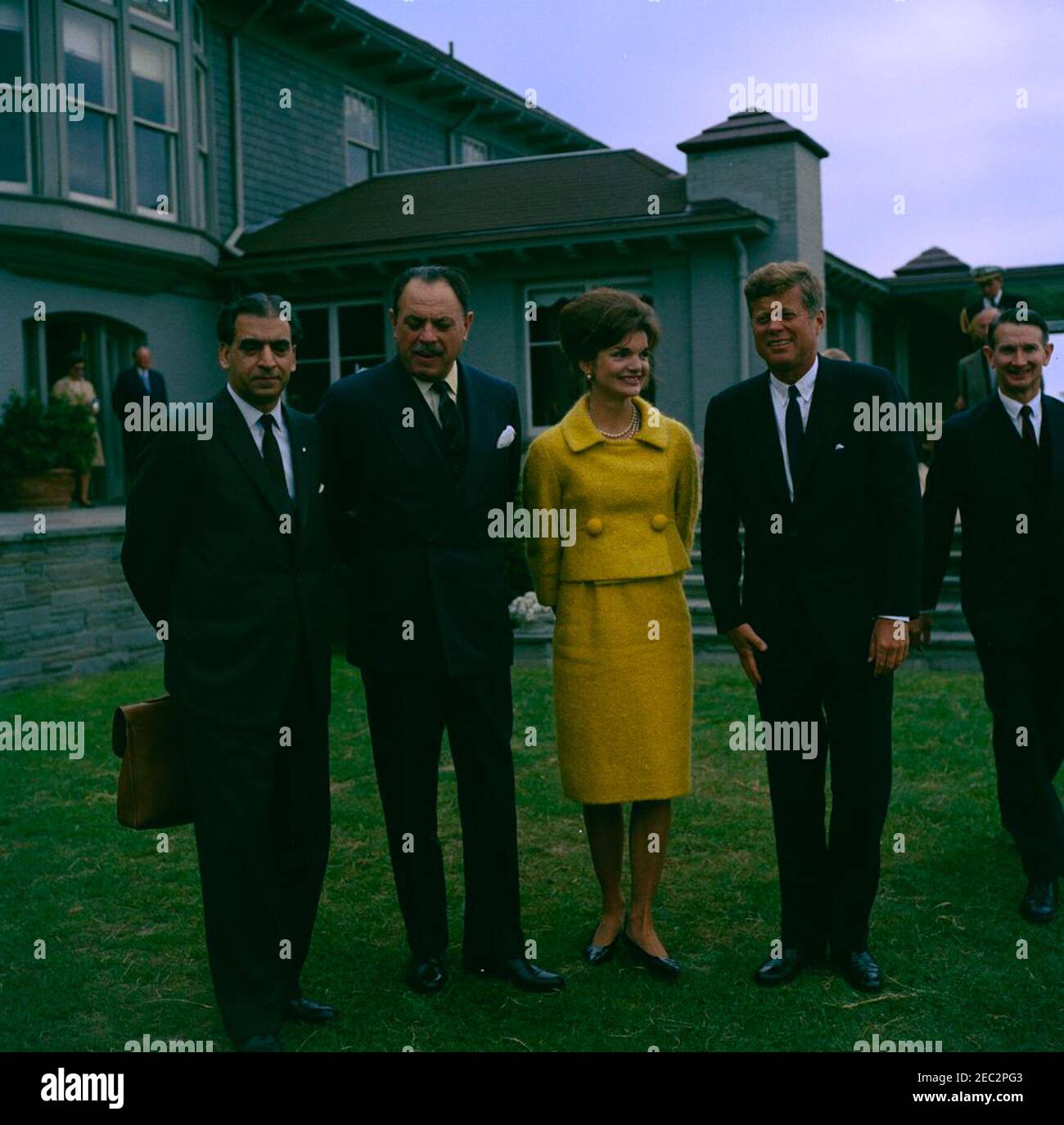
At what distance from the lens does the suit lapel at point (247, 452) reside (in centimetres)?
395

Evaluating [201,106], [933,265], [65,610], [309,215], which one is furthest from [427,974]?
[933,265]

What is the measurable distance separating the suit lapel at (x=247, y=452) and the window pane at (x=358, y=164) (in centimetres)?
1888

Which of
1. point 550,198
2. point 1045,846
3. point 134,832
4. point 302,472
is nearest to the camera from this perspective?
point 302,472

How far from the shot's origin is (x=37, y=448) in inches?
542

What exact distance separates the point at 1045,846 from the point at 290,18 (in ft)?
60.0

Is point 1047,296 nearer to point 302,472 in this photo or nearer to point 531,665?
point 531,665

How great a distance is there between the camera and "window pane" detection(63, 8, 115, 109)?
52.7ft

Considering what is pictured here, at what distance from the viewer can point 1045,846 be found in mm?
5121

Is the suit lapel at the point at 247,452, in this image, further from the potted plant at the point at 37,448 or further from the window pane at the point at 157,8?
the window pane at the point at 157,8

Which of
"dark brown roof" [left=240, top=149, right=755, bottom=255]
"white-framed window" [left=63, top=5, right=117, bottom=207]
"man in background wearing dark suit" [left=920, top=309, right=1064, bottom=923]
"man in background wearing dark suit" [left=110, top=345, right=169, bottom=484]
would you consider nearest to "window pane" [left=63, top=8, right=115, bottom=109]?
"white-framed window" [left=63, top=5, right=117, bottom=207]

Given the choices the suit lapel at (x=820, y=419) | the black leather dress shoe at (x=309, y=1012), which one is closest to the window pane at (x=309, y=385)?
the suit lapel at (x=820, y=419)

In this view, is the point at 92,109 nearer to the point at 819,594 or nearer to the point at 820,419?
the point at 820,419

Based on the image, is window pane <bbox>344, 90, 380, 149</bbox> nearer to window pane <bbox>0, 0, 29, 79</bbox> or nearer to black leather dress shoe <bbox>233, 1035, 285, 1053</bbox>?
window pane <bbox>0, 0, 29, 79</bbox>

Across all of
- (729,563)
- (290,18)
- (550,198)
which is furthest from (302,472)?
(290,18)
